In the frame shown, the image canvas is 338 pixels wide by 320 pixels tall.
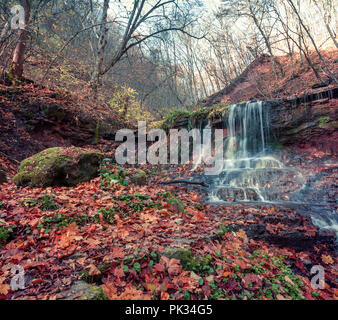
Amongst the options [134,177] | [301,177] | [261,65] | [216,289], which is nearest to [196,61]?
[261,65]

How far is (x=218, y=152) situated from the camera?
10672mm

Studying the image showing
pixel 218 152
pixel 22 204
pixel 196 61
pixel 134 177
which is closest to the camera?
pixel 22 204

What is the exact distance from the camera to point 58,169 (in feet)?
15.8

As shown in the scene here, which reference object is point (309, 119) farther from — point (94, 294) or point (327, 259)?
point (94, 294)

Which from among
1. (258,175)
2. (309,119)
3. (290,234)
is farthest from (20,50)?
(309,119)

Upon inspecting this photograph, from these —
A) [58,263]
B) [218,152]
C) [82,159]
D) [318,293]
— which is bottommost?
[318,293]

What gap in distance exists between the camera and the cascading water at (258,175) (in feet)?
18.1

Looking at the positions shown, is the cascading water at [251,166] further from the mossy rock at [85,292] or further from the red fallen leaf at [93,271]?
the mossy rock at [85,292]

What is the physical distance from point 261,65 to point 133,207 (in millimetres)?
20918

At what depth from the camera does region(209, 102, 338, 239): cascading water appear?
18.1 feet

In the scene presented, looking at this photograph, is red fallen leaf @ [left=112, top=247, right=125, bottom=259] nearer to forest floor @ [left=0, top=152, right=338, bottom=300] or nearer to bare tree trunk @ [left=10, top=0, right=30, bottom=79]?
forest floor @ [left=0, top=152, right=338, bottom=300]

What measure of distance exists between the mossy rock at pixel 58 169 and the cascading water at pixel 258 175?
12.9ft

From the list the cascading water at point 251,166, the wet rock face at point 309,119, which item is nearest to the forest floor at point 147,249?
the cascading water at point 251,166
